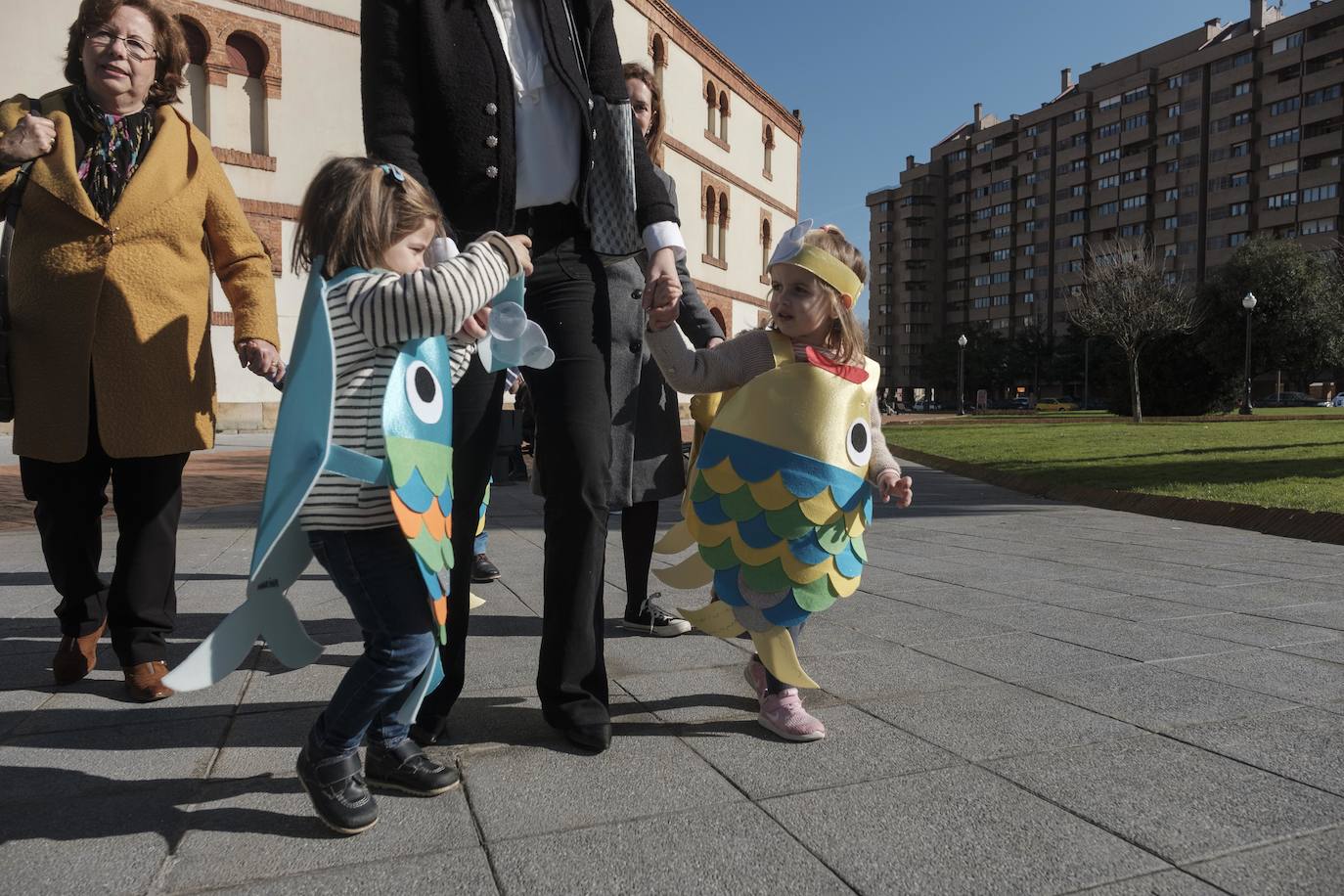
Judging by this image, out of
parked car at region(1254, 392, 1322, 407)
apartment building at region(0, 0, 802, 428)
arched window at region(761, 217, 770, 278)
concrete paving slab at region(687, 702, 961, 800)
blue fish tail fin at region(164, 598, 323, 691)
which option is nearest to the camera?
blue fish tail fin at region(164, 598, 323, 691)

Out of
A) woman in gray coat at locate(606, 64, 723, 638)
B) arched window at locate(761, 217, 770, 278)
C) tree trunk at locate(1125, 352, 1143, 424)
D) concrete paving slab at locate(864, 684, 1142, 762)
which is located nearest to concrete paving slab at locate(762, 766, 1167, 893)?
concrete paving slab at locate(864, 684, 1142, 762)

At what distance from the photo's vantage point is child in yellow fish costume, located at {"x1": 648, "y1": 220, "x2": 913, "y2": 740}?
8.28ft

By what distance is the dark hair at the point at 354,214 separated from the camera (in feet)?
6.64

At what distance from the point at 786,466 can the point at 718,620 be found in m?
0.50

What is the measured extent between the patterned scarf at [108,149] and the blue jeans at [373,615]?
174cm

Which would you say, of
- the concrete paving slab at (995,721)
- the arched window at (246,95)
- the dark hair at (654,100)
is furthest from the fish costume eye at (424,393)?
the arched window at (246,95)

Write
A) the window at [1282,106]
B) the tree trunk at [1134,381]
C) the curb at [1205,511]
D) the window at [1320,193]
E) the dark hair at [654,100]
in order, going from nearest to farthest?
the dark hair at [654,100], the curb at [1205,511], the tree trunk at [1134,381], the window at [1320,193], the window at [1282,106]

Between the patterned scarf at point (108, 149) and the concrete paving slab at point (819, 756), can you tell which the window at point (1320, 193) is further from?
the patterned scarf at point (108, 149)

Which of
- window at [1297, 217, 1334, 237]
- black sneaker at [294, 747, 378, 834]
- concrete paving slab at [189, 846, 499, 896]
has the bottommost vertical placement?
concrete paving slab at [189, 846, 499, 896]

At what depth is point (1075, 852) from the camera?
5.74ft

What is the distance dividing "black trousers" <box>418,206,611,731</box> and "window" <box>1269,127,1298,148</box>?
7929 cm

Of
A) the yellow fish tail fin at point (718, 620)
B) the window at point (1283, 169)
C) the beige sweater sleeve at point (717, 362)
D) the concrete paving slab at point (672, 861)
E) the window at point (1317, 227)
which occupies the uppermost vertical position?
the window at point (1283, 169)

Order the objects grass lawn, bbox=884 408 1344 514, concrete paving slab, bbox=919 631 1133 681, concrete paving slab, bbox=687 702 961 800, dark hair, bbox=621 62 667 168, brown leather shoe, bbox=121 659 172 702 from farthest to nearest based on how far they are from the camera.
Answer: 1. grass lawn, bbox=884 408 1344 514
2. dark hair, bbox=621 62 667 168
3. concrete paving slab, bbox=919 631 1133 681
4. brown leather shoe, bbox=121 659 172 702
5. concrete paving slab, bbox=687 702 961 800

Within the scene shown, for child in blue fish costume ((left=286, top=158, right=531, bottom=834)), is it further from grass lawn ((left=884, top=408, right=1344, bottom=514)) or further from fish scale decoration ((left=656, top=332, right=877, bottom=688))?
grass lawn ((left=884, top=408, right=1344, bottom=514))
